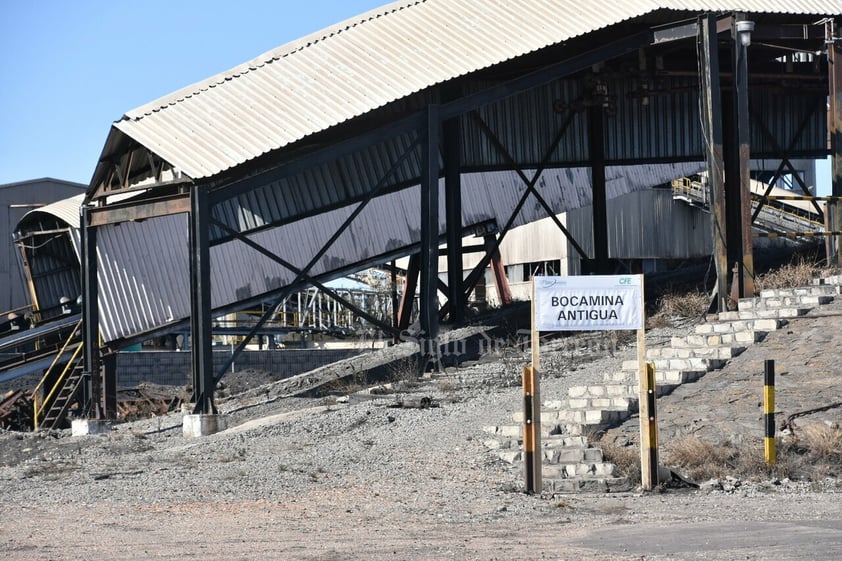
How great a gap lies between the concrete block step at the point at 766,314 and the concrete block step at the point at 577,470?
747 centimetres

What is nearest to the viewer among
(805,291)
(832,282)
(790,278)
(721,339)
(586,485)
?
(586,485)

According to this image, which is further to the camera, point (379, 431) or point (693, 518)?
point (379, 431)

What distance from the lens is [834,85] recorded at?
25.2m

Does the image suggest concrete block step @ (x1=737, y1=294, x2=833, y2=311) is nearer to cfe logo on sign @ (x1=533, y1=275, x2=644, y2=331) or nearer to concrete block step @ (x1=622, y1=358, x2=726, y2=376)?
concrete block step @ (x1=622, y1=358, x2=726, y2=376)

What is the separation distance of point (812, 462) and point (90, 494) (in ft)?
28.9

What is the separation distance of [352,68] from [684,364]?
36.9 feet

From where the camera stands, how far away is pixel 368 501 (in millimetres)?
12820

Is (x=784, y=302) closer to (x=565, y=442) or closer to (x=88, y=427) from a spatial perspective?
(x=565, y=442)

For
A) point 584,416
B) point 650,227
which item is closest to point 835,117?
point 584,416

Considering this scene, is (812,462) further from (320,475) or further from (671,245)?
(671,245)

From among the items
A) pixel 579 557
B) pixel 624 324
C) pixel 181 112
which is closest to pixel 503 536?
pixel 579 557

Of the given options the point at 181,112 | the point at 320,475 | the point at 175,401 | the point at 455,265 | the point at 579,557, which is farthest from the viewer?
the point at 175,401

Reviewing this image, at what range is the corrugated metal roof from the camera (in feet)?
77.8

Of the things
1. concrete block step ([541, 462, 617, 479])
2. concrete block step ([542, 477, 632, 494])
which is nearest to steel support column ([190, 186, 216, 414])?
concrete block step ([541, 462, 617, 479])
